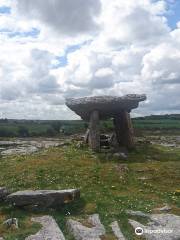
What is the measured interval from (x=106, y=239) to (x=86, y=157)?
1462 cm

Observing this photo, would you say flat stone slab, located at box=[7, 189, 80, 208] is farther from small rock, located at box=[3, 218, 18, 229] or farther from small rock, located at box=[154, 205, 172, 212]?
small rock, located at box=[154, 205, 172, 212]

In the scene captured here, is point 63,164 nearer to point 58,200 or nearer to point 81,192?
point 81,192

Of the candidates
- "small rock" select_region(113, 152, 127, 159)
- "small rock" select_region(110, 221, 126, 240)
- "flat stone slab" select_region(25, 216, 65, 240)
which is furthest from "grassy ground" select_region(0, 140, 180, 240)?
"small rock" select_region(113, 152, 127, 159)

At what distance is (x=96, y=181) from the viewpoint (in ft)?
85.6

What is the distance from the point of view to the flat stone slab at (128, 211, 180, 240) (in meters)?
18.1

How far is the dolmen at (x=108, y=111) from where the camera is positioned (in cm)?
3512

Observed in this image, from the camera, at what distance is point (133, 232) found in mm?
18422

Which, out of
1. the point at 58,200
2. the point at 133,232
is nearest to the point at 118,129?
the point at 58,200

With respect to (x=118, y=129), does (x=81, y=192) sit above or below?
below

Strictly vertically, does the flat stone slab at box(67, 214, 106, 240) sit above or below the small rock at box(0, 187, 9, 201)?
below

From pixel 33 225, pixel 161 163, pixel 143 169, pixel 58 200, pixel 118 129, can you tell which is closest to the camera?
pixel 33 225

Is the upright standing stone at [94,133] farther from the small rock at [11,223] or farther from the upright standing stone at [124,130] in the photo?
the small rock at [11,223]

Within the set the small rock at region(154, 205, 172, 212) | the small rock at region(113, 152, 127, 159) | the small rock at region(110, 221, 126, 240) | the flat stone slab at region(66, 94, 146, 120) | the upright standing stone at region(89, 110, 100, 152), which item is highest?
the flat stone slab at region(66, 94, 146, 120)

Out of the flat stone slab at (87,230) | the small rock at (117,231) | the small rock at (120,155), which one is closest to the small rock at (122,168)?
the small rock at (120,155)
